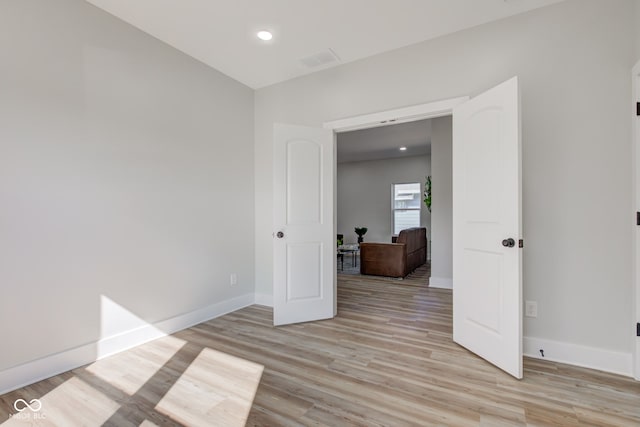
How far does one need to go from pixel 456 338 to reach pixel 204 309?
2661 mm

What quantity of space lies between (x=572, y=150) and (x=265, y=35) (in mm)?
2876

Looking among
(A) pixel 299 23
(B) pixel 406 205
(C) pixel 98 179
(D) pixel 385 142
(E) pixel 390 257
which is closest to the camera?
(C) pixel 98 179

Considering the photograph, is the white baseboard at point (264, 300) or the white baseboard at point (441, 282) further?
the white baseboard at point (441, 282)

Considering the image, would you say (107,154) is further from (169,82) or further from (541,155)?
(541,155)

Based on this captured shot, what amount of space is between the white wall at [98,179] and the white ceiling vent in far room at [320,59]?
1.12m

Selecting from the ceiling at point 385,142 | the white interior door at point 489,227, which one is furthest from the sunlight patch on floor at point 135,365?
the ceiling at point 385,142

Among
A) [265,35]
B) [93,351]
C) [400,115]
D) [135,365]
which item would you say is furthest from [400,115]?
[93,351]

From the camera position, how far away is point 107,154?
8.36 ft

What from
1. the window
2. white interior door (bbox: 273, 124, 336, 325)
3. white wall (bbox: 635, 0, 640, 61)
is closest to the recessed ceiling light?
white interior door (bbox: 273, 124, 336, 325)

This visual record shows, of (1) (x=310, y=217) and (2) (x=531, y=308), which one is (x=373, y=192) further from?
(2) (x=531, y=308)

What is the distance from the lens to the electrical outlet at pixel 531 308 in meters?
2.49

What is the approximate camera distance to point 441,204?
5.25m

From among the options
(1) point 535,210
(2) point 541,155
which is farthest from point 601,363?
(2) point 541,155

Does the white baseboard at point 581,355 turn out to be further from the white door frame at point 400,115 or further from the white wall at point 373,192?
the white wall at point 373,192
